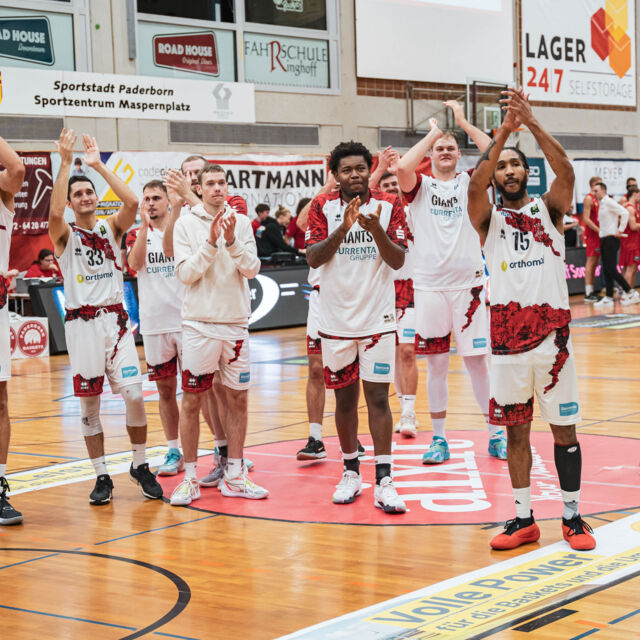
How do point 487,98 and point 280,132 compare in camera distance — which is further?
point 487,98

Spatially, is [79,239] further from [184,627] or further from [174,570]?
[184,627]

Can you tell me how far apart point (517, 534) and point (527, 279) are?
3.91 ft

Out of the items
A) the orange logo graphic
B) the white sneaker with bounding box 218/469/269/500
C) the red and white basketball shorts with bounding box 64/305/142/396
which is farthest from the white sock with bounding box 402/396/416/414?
the orange logo graphic

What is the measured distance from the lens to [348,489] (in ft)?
→ 20.1

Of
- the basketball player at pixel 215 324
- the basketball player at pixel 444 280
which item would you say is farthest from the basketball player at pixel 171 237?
the basketball player at pixel 444 280

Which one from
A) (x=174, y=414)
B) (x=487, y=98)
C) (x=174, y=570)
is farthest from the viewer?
(x=487, y=98)

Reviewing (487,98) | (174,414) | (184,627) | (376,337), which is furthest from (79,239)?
(487,98)

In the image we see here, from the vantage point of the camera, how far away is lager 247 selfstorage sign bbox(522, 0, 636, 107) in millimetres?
24625

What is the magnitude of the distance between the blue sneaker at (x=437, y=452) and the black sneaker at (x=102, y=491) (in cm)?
200

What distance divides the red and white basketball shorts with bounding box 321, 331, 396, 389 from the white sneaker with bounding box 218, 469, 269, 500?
78 centimetres

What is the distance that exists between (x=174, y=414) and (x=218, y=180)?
1.65m

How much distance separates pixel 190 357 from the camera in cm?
625

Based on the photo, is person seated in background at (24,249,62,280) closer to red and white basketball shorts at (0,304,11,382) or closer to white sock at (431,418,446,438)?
white sock at (431,418,446,438)

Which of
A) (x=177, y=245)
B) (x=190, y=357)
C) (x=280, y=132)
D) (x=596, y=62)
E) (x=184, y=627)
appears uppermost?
(x=596, y=62)
